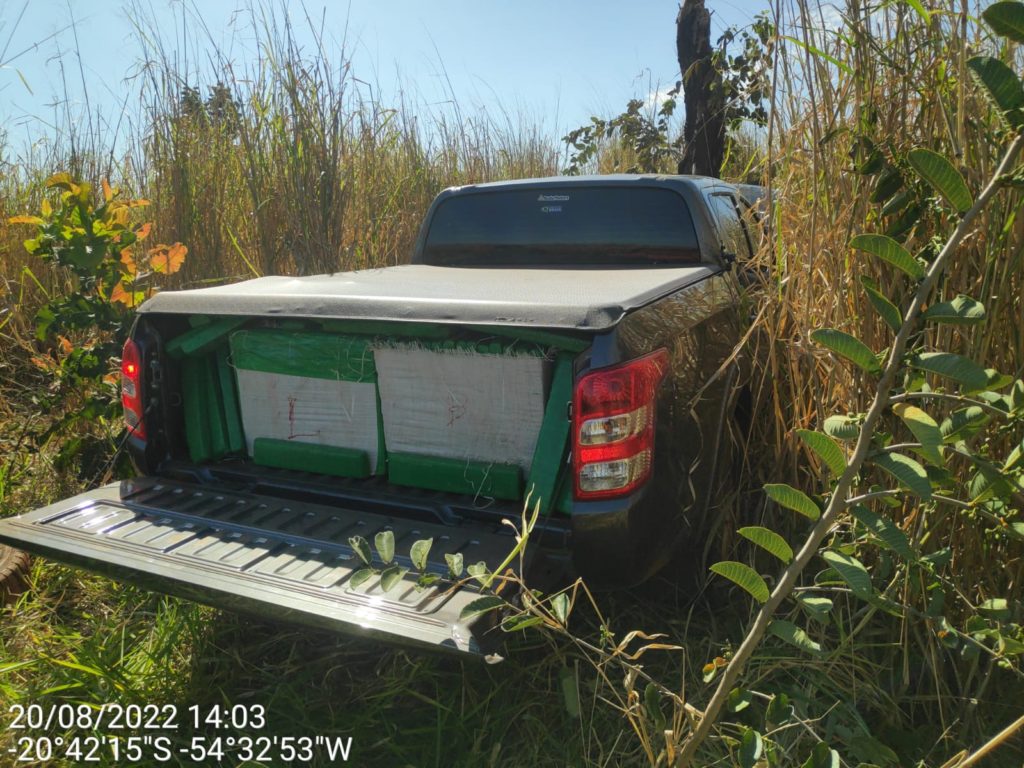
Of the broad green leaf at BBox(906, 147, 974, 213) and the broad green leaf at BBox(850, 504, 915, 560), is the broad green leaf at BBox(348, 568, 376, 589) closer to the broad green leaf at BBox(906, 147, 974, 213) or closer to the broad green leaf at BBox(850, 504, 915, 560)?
the broad green leaf at BBox(850, 504, 915, 560)

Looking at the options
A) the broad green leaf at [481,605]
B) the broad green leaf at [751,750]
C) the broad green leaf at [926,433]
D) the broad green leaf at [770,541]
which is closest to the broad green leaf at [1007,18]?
the broad green leaf at [926,433]

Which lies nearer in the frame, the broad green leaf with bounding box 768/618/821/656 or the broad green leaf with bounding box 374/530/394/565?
the broad green leaf with bounding box 768/618/821/656

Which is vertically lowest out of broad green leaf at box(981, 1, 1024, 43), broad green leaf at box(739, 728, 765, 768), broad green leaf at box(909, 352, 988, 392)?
broad green leaf at box(739, 728, 765, 768)

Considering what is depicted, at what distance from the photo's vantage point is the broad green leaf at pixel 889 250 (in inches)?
53.1

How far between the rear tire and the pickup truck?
28.7 inches

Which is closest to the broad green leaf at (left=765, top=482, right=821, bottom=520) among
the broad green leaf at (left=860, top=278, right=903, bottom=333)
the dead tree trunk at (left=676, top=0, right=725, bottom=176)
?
the broad green leaf at (left=860, top=278, right=903, bottom=333)

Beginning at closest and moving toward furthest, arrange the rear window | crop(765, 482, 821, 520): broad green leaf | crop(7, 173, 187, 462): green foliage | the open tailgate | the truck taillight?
crop(765, 482, 821, 520): broad green leaf, the open tailgate, the truck taillight, the rear window, crop(7, 173, 187, 462): green foliage

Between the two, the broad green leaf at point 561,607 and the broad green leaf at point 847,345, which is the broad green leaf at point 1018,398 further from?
the broad green leaf at point 561,607

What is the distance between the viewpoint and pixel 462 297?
226cm

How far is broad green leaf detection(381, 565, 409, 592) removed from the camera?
1.69 m

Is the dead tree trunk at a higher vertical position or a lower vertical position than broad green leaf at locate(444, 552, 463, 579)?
higher

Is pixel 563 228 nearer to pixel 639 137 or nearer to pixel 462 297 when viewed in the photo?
pixel 462 297

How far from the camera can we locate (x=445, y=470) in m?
2.48

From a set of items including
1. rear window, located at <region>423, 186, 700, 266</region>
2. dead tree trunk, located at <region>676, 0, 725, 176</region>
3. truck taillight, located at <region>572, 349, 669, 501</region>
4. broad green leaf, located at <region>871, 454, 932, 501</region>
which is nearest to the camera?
broad green leaf, located at <region>871, 454, 932, 501</region>
